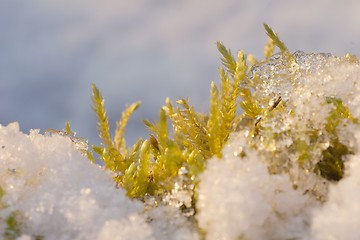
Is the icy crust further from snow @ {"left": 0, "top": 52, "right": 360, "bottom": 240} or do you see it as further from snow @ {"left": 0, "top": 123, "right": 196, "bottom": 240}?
snow @ {"left": 0, "top": 123, "right": 196, "bottom": 240}

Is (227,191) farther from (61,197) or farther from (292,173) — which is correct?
(61,197)

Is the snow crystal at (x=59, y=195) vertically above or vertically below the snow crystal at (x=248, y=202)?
above

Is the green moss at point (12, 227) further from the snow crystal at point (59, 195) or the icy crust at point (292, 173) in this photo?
the icy crust at point (292, 173)

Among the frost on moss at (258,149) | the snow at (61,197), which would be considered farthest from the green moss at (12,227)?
the frost on moss at (258,149)

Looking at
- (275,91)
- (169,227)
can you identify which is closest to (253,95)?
(275,91)

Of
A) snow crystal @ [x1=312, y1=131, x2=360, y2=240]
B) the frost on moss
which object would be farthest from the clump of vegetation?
snow crystal @ [x1=312, y1=131, x2=360, y2=240]

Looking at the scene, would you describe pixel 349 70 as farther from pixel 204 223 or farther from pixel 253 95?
pixel 204 223

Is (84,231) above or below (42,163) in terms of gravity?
below

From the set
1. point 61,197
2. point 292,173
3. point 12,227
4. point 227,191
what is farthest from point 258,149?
point 12,227
